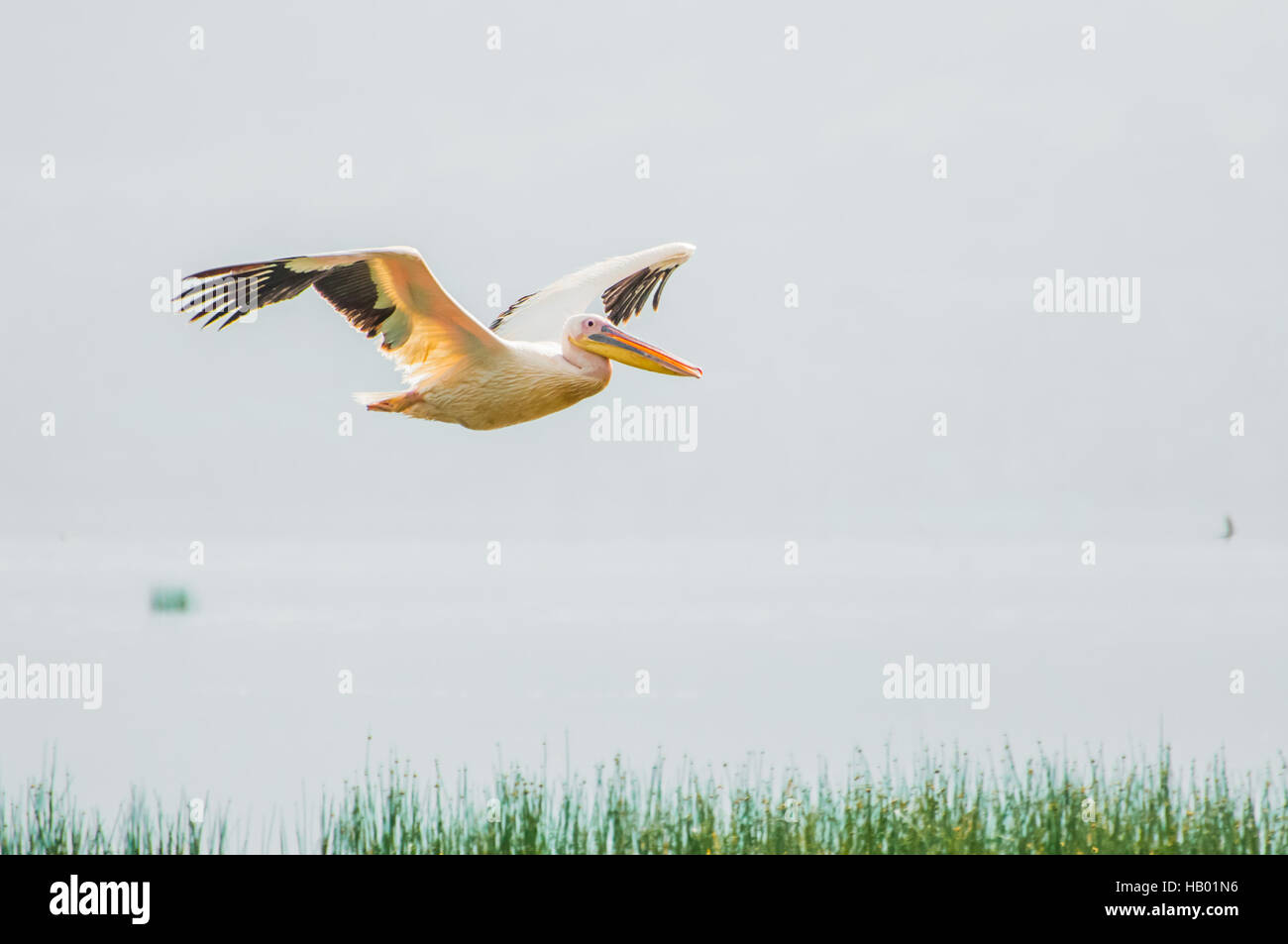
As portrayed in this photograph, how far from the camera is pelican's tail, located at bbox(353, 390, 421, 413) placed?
32.9ft

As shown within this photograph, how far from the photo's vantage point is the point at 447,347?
32.5 feet

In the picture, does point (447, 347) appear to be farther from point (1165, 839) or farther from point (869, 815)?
point (1165, 839)

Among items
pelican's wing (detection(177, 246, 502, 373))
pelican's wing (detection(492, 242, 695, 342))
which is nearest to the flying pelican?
pelican's wing (detection(177, 246, 502, 373))

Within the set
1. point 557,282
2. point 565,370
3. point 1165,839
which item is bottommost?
point 1165,839

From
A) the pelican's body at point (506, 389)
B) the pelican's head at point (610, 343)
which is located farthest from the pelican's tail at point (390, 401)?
the pelican's head at point (610, 343)

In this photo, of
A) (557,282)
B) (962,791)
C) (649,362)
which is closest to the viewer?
(962,791)

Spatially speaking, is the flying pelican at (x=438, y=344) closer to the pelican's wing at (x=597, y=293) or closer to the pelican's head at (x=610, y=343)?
the pelican's head at (x=610, y=343)

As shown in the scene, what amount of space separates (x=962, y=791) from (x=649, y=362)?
11.7ft

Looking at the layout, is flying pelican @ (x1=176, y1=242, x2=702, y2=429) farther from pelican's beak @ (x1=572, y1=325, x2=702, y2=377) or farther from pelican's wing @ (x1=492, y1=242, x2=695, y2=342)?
pelican's wing @ (x1=492, y1=242, x2=695, y2=342)

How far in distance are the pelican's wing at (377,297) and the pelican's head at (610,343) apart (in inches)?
22.1

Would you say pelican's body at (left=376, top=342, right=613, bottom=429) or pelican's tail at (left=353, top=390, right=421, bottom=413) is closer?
pelican's body at (left=376, top=342, right=613, bottom=429)

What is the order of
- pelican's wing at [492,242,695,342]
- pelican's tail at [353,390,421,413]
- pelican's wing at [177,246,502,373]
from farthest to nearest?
pelican's wing at [492,242,695,342], pelican's tail at [353,390,421,413], pelican's wing at [177,246,502,373]

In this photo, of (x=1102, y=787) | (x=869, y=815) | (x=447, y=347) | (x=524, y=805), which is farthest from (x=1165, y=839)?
(x=447, y=347)

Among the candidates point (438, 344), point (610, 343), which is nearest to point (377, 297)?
point (438, 344)
